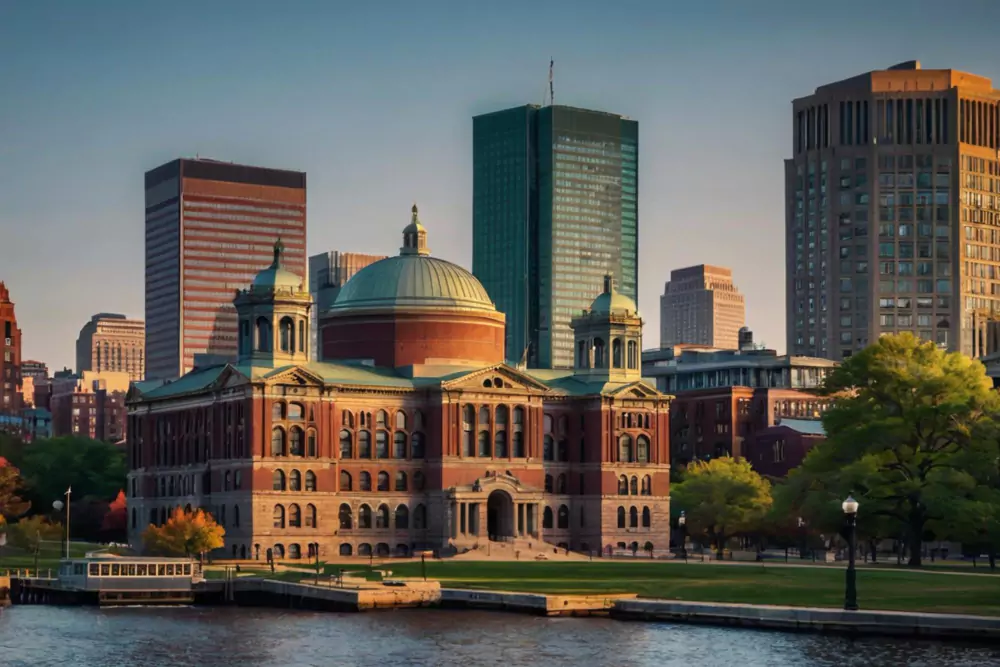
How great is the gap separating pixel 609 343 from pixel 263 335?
34218 mm

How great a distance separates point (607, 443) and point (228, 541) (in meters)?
37.9

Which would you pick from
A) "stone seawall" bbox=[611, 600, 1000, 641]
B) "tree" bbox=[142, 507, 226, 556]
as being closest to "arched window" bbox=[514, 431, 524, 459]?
"tree" bbox=[142, 507, 226, 556]

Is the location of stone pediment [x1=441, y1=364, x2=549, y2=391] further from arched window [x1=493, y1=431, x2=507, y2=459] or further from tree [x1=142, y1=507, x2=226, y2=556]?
tree [x1=142, y1=507, x2=226, y2=556]

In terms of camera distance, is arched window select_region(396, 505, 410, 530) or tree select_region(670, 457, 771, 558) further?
tree select_region(670, 457, 771, 558)

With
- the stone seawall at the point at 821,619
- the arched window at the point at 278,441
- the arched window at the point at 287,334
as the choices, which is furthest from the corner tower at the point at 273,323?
the stone seawall at the point at 821,619

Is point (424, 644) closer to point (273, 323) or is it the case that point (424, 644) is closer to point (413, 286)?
point (273, 323)

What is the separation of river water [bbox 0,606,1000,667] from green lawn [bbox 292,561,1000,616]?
756cm

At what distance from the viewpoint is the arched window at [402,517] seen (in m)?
176

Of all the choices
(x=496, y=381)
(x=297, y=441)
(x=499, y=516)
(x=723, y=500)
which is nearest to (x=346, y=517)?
(x=297, y=441)

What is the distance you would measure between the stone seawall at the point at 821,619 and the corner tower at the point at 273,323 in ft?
226

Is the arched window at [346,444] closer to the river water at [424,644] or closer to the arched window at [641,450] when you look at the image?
the arched window at [641,450]

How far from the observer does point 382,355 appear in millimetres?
184125

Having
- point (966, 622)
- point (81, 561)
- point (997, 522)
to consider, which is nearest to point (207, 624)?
point (81, 561)

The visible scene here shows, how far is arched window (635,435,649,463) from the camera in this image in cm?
18838
